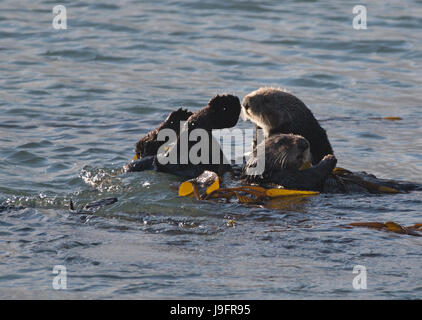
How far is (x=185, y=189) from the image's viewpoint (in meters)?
6.17

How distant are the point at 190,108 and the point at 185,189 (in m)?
4.06

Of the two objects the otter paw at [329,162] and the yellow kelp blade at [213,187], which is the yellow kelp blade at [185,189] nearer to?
the yellow kelp blade at [213,187]

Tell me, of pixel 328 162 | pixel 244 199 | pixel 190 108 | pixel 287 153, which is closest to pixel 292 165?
pixel 287 153

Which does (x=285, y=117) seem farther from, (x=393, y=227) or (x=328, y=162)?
(x=393, y=227)

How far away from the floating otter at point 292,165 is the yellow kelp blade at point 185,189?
20.2 inches

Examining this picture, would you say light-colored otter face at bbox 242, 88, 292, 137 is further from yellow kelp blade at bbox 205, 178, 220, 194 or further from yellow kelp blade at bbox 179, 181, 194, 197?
Result: yellow kelp blade at bbox 179, 181, 194, 197

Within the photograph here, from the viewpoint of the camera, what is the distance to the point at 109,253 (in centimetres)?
500

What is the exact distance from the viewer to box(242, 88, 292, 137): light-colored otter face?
22.2 ft

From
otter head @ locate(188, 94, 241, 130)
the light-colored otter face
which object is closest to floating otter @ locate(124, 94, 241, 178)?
otter head @ locate(188, 94, 241, 130)

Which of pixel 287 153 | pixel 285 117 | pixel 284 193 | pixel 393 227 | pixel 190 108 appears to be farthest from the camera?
pixel 190 108

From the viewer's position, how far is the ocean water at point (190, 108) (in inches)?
185
